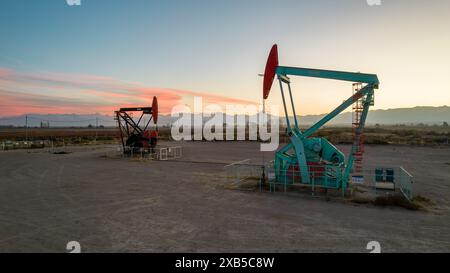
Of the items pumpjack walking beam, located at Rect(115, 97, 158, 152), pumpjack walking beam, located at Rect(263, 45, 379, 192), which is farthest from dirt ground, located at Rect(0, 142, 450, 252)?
pumpjack walking beam, located at Rect(115, 97, 158, 152)

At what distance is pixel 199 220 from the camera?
24.4 ft

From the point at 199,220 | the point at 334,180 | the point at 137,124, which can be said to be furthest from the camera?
the point at 137,124

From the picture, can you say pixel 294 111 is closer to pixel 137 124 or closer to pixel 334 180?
pixel 334 180

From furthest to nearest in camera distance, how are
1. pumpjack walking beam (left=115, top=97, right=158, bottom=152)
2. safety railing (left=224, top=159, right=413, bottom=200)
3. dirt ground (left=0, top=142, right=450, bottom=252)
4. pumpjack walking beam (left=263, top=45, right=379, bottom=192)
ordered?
pumpjack walking beam (left=115, top=97, right=158, bottom=152) < safety railing (left=224, top=159, right=413, bottom=200) < pumpjack walking beam (left=263, top=45, right=379, bottom=192) < dirt ground (left=0, top=142, right=450, bottom=252)

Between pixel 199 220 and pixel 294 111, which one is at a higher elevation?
pixel 294 111

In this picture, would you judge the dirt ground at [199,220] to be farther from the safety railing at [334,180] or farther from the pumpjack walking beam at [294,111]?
the pumpjack walking beam at [294,111]

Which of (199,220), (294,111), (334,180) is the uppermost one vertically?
(294,111)

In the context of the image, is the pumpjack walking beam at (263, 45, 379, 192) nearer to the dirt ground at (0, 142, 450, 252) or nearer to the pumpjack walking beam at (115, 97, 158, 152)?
the dirt ground at (0, 142, 450, 252)

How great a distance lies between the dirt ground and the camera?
581 cm

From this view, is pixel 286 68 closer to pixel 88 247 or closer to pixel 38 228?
pixel 88 247

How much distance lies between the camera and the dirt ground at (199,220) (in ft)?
19.1

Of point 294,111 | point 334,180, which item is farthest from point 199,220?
point 294,111
